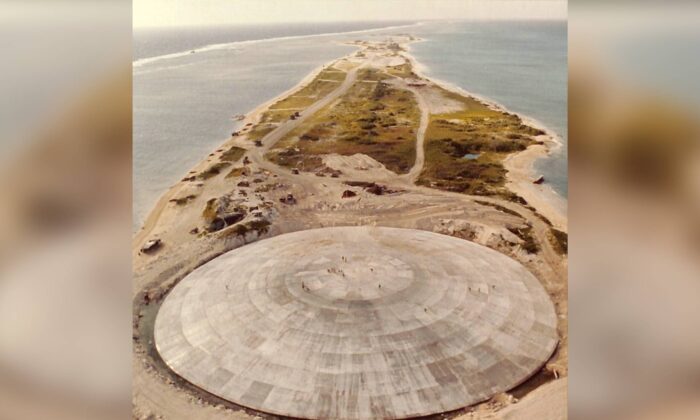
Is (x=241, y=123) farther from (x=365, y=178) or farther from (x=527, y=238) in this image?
(x=527, y=238)

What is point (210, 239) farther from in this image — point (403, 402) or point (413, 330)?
point (403, 402)

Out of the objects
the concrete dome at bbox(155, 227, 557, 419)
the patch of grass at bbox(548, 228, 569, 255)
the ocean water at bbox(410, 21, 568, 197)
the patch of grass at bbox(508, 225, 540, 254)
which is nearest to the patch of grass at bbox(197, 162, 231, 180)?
the concrete dome at bbox(155, 227, 557, 419)

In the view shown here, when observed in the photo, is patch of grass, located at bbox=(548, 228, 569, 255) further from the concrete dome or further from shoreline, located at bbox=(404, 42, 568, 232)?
the concrete dome

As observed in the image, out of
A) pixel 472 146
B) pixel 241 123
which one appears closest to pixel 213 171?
pixel 241 123

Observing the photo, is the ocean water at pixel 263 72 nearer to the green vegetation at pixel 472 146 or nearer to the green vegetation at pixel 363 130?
the green vegetation at pixel 472 146
